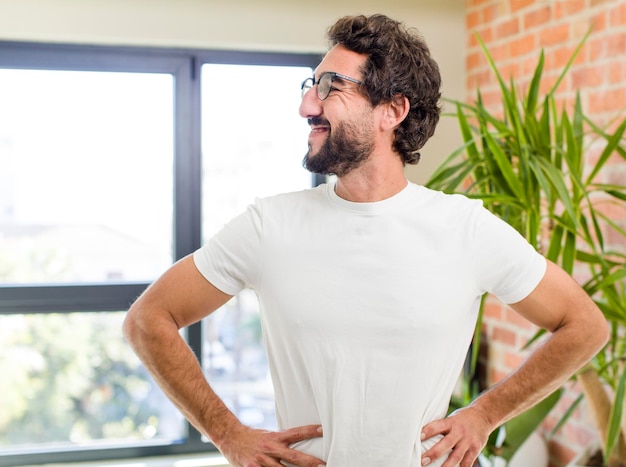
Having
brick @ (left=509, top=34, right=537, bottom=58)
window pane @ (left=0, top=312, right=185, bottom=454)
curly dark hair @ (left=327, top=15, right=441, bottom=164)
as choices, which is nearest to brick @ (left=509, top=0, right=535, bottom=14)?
brick @ (left=509, top=34, right=537, bottom=58)

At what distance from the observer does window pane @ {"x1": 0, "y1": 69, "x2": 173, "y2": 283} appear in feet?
10.5

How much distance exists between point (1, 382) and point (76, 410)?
0.32m

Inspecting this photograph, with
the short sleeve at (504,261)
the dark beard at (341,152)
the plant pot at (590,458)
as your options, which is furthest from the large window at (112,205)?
the short sleeve at (504,261)

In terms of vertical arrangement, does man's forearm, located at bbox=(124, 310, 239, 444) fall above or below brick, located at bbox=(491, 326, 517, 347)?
above

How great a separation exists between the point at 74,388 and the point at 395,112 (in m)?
2.18

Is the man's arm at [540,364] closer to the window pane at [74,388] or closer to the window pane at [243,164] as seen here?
the window pane at [243,164]

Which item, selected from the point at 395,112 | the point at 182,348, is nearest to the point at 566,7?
the point at 395,112

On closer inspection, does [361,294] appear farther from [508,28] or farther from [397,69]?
[508,28]

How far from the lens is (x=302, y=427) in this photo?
163 cm

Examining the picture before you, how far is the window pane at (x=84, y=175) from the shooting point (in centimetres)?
321

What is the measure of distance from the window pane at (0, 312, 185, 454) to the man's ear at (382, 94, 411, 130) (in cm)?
196

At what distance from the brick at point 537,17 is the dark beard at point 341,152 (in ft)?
5.07

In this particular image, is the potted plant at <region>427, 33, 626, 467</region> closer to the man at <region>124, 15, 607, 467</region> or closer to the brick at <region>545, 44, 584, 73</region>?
the brick at <region>545, 44, 584, 73</region>

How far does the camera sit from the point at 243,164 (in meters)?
3.44
